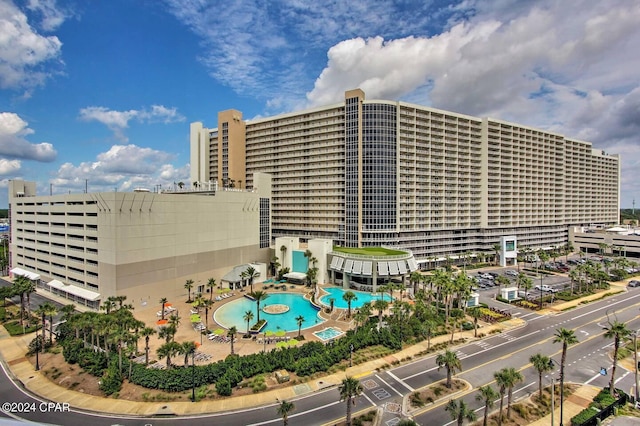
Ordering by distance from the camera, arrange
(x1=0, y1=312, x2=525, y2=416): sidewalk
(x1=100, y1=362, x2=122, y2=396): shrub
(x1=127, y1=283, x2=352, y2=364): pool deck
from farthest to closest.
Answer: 1. (x1=127, y1=283, x2=352, y2=364): pool deck
2. (x1=100, y1=362, x2=122, y2=396): shrub
3. (x1=0, y1=312, x2=525, y2=416): sidewalk

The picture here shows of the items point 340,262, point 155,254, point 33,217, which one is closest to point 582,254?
point 340,262

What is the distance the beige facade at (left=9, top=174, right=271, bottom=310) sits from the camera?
70.3 meters

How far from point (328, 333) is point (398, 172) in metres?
67.4

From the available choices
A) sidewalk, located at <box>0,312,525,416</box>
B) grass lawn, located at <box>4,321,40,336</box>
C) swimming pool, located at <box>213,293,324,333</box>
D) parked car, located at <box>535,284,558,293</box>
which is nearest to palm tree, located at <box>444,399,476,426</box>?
sidewalk, located at <box>0,312,525,416</box>

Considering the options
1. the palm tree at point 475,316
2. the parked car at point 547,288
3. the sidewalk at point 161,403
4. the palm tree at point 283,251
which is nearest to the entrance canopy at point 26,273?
the sidewalk at point 161,403

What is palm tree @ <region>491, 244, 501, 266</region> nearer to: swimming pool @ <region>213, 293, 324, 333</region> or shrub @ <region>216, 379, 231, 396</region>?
swimming pool @ <region>213, 293, 324, 333</region>

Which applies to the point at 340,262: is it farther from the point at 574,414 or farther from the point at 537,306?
the point at 574,414

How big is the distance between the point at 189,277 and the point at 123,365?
3990 cm

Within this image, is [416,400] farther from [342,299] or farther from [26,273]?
[26,273]

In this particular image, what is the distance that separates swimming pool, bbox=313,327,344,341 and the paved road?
1359 centimetres

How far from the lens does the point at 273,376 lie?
148ft

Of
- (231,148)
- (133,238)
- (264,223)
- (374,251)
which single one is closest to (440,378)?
(374,251)

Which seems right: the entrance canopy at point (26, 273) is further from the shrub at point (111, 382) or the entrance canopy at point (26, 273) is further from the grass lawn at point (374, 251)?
the grass lawn at point (374, 251)

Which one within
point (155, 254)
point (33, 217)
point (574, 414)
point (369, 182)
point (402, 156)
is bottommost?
point (574, 414)
